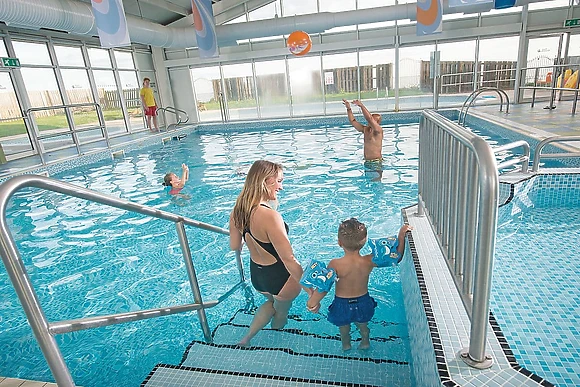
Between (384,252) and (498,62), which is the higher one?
(498,62)

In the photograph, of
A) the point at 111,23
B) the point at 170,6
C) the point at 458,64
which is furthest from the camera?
the point at 458,64

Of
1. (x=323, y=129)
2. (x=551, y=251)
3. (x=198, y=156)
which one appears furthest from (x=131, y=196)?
(x=323, y=129)

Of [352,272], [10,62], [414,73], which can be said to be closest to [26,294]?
[352,272]

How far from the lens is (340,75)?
14672mm

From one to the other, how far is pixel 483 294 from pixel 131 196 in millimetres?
5992

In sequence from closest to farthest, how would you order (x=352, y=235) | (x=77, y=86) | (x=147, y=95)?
1. (x=352, y=235)
2. (x=77, y=86)
3. (x=147, y=95)

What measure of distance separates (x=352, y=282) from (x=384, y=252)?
255mm

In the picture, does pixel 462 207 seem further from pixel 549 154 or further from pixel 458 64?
pixel 458 64

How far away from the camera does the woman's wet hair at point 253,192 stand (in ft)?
7.02

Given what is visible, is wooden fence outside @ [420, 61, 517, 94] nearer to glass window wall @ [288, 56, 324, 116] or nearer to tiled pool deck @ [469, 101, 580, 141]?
glass window wall @ [288, 56, 324, 116]

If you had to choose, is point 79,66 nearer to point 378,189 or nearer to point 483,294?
point 378,189

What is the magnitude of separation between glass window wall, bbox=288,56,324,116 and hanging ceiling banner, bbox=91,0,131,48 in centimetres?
873

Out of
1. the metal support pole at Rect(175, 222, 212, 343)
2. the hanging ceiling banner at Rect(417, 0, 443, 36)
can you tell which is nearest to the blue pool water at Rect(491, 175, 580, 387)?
the metal support pole at Rect(175, 222, 212, 343)

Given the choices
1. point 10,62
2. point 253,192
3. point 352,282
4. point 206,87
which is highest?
point 10,62
